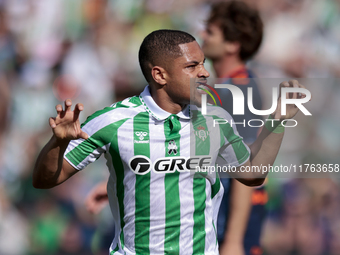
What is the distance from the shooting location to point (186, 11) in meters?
4.29

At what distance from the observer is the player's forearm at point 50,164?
7.34 feet

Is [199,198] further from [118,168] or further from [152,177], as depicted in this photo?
[118,168]

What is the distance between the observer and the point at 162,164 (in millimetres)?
2416

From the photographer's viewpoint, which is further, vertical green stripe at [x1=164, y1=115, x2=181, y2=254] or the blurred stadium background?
the blurred stadium background

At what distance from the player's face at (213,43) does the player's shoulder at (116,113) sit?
1.64m

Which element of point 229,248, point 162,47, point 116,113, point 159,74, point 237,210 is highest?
point 162,47

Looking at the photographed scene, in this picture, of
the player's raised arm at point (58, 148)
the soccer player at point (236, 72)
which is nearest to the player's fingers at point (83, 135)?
the player's raised arm at point (58, 148)

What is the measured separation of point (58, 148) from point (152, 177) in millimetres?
511

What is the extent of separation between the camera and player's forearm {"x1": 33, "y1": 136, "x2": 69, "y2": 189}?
2238 millimetres

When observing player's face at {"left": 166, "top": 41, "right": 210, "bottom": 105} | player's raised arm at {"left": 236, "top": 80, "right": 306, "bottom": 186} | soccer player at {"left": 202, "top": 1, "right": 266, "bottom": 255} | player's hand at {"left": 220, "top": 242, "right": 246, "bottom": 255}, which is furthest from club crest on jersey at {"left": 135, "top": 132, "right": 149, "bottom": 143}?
player's hand at {"left": 220, "top": 242, "right": 246, "bottom": 255}

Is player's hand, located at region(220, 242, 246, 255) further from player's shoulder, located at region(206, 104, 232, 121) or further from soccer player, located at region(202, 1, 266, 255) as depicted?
player's shoulder, located at region(206, 104, 232, 121)

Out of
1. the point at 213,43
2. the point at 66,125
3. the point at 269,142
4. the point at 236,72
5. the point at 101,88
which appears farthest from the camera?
the point at 101,88

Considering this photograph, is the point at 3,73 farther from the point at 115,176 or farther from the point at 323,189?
the point at 323,189

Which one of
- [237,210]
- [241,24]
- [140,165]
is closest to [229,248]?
[237,210]
